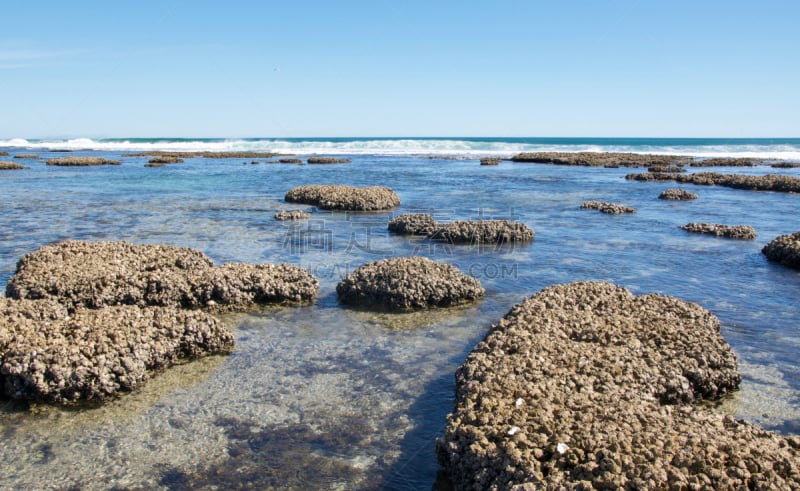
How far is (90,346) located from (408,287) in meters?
5.12

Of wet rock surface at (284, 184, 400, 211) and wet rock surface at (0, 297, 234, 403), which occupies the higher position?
wet rock surface at (284, 184, 400, 211)

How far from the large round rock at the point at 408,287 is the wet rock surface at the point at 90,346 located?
287cm

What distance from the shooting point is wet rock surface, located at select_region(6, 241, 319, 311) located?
384 inches

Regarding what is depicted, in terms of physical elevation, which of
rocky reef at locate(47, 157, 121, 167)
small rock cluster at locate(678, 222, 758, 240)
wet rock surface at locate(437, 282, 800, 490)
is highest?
rocky reef at locate(47, 157, 121, 167)

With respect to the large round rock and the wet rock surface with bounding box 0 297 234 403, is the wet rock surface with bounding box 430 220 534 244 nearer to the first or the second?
the large round rock

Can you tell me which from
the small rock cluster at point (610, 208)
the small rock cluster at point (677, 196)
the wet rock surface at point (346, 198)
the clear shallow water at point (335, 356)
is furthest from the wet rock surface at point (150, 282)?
the small rock cluster at point (677, 196)

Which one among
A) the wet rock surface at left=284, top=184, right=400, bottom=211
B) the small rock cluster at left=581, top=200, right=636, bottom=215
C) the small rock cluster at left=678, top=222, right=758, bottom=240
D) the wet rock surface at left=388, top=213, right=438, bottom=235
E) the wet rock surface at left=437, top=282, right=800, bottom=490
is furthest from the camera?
the wet rock surface at left=284, top=184, right=400, bottom=211

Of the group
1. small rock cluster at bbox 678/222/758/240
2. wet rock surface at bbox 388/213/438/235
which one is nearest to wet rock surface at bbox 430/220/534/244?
wet rock surface at bbox 388/213/438/235

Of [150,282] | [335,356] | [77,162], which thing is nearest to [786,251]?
[335,356]

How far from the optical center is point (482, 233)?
17000 millimetres

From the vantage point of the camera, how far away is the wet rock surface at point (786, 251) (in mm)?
13852

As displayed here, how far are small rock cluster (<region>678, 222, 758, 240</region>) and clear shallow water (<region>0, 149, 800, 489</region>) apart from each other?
1.38ft

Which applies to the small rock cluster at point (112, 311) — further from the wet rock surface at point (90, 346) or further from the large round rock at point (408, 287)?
the large round rock at point (408, 287)

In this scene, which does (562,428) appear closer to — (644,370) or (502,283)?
(644,370)
